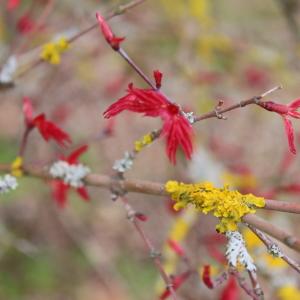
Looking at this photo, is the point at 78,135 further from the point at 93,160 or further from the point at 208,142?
the point at 208,142

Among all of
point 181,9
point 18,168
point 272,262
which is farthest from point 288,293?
point 181,9

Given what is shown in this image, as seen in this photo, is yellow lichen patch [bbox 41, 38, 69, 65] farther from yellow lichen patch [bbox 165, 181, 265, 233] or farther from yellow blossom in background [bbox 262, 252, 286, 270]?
yellow blossom in background [bbox 262, 252, 286, 270]

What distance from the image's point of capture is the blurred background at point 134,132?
95.8 inches

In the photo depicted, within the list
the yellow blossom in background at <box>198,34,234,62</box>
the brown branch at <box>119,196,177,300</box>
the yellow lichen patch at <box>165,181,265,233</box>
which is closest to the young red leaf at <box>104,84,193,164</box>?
the yellow lichen patch at <box>165,181,265,233</box>

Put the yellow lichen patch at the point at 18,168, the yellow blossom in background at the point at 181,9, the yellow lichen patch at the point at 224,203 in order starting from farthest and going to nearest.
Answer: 1. the yellow blossom in background at the point at 181,9
2. the yellow lichen patch at the point at 18,168
3. the yellow lichen patch at the point at 224,203

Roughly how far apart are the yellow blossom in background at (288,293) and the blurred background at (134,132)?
597 millimetres

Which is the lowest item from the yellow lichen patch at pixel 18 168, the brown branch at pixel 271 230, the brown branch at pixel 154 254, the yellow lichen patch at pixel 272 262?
the brown branch at pixel 271 230

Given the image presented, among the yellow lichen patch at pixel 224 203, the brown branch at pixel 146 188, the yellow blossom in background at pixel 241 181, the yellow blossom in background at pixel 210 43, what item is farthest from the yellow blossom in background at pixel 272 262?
the yellow blossom in background at pixel 210 43

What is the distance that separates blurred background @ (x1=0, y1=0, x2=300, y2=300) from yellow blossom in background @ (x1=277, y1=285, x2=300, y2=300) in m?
0.60

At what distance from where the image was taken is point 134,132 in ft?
11.7

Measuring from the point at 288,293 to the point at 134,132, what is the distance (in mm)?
2150

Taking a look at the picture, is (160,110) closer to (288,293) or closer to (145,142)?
(145,142)

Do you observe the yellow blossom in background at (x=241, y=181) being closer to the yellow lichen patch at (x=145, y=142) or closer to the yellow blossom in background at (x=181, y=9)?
Answer: the yellow blossom in background at (x=181, y=9)

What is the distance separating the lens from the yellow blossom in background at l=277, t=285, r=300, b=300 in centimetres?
151
